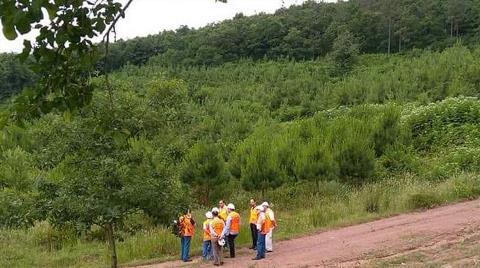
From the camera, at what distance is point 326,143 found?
989 inches

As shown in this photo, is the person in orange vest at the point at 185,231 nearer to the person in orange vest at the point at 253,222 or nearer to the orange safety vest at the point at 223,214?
the orange safety vest at the point at 223,214

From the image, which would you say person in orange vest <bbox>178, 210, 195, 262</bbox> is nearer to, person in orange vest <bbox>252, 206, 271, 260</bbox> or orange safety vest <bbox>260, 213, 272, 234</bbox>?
person in orange vest <bbox>252, 206, 271, 260</bbox>

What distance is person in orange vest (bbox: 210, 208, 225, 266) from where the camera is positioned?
48.6ft

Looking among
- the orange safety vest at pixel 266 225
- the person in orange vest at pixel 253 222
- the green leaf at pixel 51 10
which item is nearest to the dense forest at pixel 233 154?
the green leaf at pixel 51 10

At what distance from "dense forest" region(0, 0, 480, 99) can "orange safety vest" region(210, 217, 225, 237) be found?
5600 cm

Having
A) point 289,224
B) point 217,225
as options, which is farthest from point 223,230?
point 289,224

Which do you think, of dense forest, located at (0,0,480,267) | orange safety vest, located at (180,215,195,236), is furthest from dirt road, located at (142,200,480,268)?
dense forest, located at (0,0,480,267)

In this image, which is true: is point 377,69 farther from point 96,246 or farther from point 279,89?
point 96,246

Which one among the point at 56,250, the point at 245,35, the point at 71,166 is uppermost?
the point at 245,35

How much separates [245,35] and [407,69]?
36132 mm

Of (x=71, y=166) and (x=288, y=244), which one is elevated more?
(x=71, y=166)

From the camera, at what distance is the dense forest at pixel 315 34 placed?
239 ft

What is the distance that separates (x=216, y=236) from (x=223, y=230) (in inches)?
10.7

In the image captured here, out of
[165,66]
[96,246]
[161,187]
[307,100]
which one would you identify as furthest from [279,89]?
[161,187]
